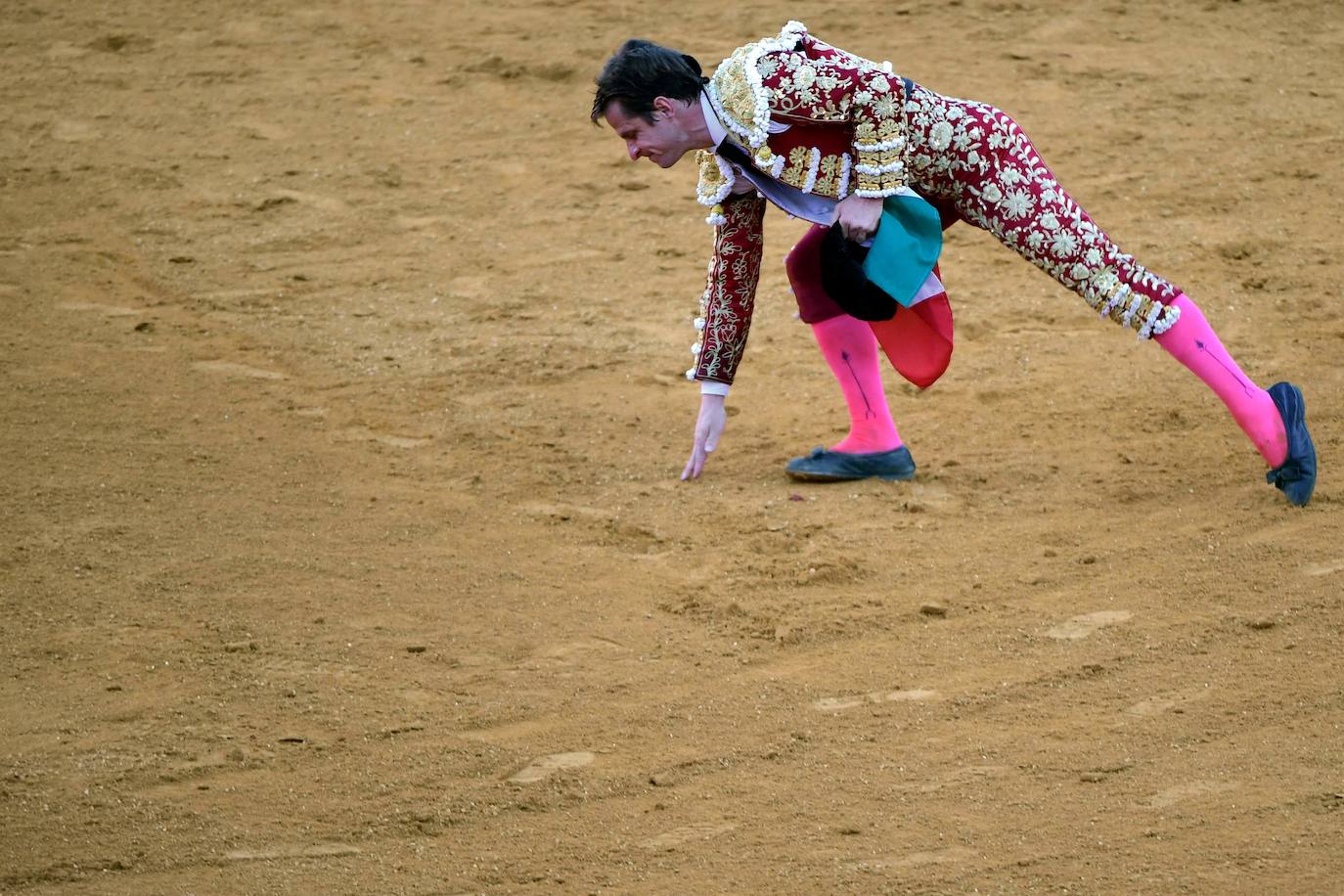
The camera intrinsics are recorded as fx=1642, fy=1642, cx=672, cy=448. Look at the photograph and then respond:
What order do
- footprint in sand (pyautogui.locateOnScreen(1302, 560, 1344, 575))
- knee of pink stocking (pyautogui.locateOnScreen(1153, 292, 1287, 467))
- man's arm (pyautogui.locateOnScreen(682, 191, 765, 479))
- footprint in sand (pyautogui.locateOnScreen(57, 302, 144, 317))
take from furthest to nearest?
footprint in sand (pyautogui.locateOnScreen(57, 302, 144, 317)) < man's arm (pyautogui.locateOnScreen(682, 191, 765, 479)) < knee of pink stocking (pyautogui.locateOnScreen(1153, 292, 1287, 467)) < footprint in sand (pyautogui.locateOnScreen(1302, 560, 1344, 575))

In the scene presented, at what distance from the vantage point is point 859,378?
4.78 metres

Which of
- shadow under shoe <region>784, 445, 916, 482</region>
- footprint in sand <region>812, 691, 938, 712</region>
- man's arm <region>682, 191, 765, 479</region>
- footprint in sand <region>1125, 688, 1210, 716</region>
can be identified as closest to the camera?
footprint in sand <region>1125, 688, 1210, 716</region>

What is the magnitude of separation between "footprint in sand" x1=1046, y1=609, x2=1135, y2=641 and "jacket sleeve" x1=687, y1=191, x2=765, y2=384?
3.94ft

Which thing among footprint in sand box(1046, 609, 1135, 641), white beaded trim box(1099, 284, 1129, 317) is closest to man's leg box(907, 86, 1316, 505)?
white beaded trim box(1099, 284, 1129, 317)

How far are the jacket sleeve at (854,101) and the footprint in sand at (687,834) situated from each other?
168cm

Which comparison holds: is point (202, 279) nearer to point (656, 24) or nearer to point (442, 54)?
point (442, 54)

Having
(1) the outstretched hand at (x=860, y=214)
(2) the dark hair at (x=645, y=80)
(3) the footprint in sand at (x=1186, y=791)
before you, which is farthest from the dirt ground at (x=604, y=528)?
(2) the dark hair at (x=645, y=80)

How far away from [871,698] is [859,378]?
1.40 meters

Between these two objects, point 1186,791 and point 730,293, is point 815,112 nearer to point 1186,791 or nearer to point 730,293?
point 730,293

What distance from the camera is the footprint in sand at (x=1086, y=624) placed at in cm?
384

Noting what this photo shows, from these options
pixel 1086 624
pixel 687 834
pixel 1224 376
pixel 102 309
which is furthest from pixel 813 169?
pixel 102 309

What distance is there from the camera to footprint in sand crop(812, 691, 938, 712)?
141 inches

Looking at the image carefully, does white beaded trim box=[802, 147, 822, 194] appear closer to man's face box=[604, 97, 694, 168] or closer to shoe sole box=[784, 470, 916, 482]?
man's face box=[604, 97, 694, 168]

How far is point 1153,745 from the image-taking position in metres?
3.31
